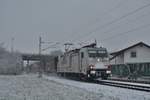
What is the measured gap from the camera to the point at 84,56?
3269 cm

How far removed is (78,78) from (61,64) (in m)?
8.93

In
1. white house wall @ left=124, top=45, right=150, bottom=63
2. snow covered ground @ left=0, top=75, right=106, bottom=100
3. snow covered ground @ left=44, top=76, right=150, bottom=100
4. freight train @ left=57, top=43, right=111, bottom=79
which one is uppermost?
white house wall @ left=124, top=45, right=150, bottom=63

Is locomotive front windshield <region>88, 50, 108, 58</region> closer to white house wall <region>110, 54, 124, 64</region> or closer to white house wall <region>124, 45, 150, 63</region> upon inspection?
white house wall <region>124, 45, 150, 63</region>

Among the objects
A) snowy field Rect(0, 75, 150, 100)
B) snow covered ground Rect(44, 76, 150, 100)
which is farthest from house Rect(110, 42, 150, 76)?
snowy field Rect(0, 75, 150, 100)

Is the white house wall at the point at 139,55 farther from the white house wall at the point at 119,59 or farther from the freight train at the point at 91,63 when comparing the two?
the freight train at the point at 91,63

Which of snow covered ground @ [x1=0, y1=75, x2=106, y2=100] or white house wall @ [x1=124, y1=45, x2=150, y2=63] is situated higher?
white house wall @ [x1=124, y1=45, x2=150, y2=63]

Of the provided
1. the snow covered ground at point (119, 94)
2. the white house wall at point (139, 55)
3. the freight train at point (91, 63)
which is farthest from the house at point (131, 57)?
the snow covered ground at point (119, 94)

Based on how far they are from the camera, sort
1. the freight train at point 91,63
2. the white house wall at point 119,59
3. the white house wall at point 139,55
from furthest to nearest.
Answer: the white house wall at point 119,59, the white house wall at point 139,55, the freight train at point 91,63

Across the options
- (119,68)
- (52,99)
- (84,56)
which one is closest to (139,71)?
(119,68)

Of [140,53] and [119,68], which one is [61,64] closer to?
[119,68]

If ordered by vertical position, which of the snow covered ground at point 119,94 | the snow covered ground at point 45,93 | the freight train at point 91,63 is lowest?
the snow covered ground at point 119,94

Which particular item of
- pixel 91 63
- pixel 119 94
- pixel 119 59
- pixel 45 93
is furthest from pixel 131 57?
pixel 45 93

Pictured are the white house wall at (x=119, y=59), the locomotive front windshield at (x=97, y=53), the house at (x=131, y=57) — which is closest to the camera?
the locomotive front windshield at (x=97, y=53)

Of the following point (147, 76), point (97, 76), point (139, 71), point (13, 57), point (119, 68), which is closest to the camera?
point (97, 76)
